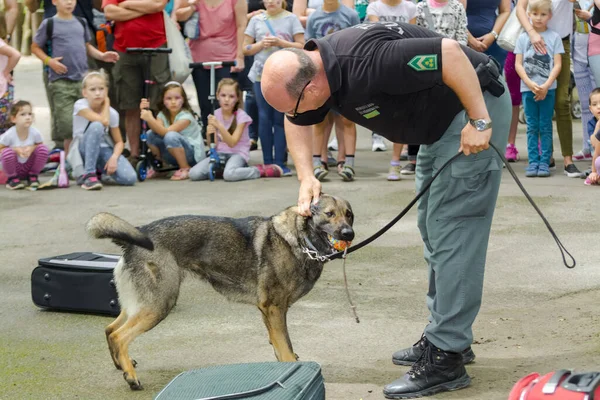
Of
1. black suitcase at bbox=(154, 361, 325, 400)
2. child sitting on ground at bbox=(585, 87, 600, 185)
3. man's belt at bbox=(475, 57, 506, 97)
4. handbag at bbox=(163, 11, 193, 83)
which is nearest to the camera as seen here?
black suitcase at bbox=(154, 361, 325, 400)

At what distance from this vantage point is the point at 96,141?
9672mm

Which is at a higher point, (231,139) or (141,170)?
(231,139)

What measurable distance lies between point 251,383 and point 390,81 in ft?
4.51

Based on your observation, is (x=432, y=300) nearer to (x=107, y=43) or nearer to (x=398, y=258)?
(x=398, y=258)

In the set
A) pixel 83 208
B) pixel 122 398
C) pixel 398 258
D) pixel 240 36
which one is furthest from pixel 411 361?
pixel 240 36

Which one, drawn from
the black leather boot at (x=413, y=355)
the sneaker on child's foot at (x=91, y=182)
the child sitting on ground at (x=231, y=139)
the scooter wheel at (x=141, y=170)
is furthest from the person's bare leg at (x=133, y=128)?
the black leather boot at (x=413, y=355)

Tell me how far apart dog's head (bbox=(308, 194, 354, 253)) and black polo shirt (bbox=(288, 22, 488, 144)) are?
0.64 m

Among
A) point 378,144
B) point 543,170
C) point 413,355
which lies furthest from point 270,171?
point 413,355

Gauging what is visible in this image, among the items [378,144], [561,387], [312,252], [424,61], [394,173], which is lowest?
[378,144]

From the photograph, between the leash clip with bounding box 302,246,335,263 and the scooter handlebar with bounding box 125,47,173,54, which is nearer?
the leash clip with bounding box 302,246,335,263

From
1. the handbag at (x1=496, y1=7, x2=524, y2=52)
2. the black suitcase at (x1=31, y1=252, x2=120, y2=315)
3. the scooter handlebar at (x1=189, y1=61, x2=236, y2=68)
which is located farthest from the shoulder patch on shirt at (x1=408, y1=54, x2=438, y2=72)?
the scooter handlebar at (x1=189, y1=61, x2=236, y2=68)

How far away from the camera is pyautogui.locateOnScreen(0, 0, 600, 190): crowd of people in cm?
962

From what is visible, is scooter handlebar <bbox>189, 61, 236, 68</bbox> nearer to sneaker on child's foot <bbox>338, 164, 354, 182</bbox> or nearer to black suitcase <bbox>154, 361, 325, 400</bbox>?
sneaker on child's foot <bbox>338, 164, 354, 182</bbox>

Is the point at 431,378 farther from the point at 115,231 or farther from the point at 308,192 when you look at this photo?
the point at 115,231
